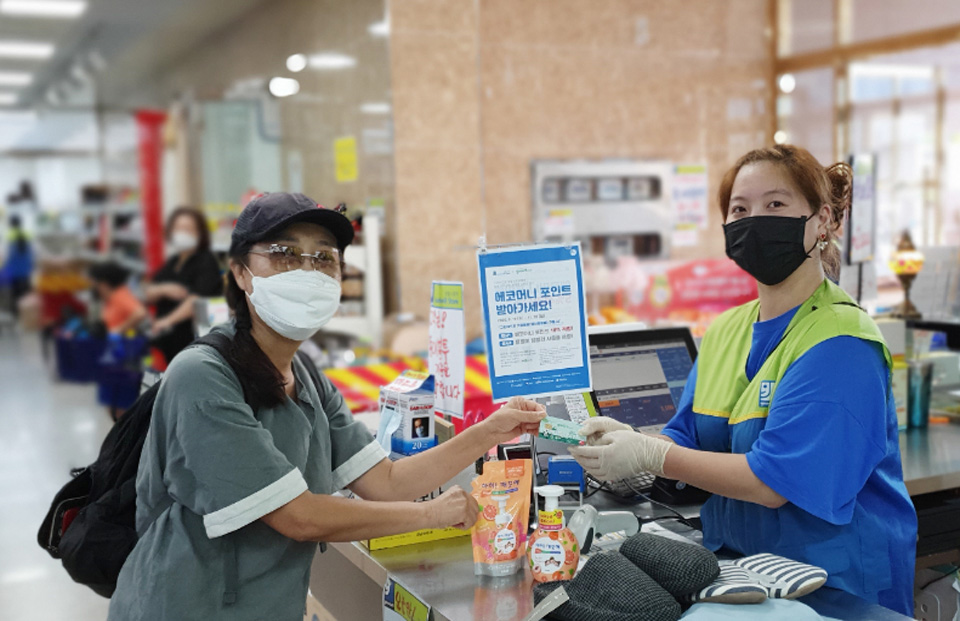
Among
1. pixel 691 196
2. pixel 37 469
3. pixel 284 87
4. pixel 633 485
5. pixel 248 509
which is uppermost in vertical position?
pixel 284 87

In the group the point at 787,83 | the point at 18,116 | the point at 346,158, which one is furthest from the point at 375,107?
the point at 18,116

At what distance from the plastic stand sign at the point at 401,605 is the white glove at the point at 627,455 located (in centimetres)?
51

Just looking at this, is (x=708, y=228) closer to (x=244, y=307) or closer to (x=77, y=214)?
(x=244, y=307)

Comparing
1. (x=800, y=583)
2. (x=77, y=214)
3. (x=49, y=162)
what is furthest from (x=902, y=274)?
(x=49, y=162)

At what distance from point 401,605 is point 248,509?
0.48 m

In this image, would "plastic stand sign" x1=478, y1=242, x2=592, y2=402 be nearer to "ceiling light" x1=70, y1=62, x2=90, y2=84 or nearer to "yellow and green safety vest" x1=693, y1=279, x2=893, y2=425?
"yellow and green safety vest" x1=693, y1=279, x2=893, y2=425

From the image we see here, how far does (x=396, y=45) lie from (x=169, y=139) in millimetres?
7501

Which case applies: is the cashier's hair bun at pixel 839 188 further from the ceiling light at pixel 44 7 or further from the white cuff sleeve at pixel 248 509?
the ceiling light at pixel 44 7

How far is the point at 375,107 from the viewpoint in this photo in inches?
246

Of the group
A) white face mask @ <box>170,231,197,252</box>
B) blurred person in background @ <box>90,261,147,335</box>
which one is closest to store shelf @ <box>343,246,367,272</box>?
white face mask @ <box>170,231,197,252</box>

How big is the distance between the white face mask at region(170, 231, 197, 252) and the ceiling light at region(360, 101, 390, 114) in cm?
155

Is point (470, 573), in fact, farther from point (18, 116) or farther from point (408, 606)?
point (18, 116)

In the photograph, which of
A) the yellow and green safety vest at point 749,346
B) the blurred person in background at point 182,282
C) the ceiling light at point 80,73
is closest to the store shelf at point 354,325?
the blurred person in background at point 182,282

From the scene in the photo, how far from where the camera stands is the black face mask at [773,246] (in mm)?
2055
